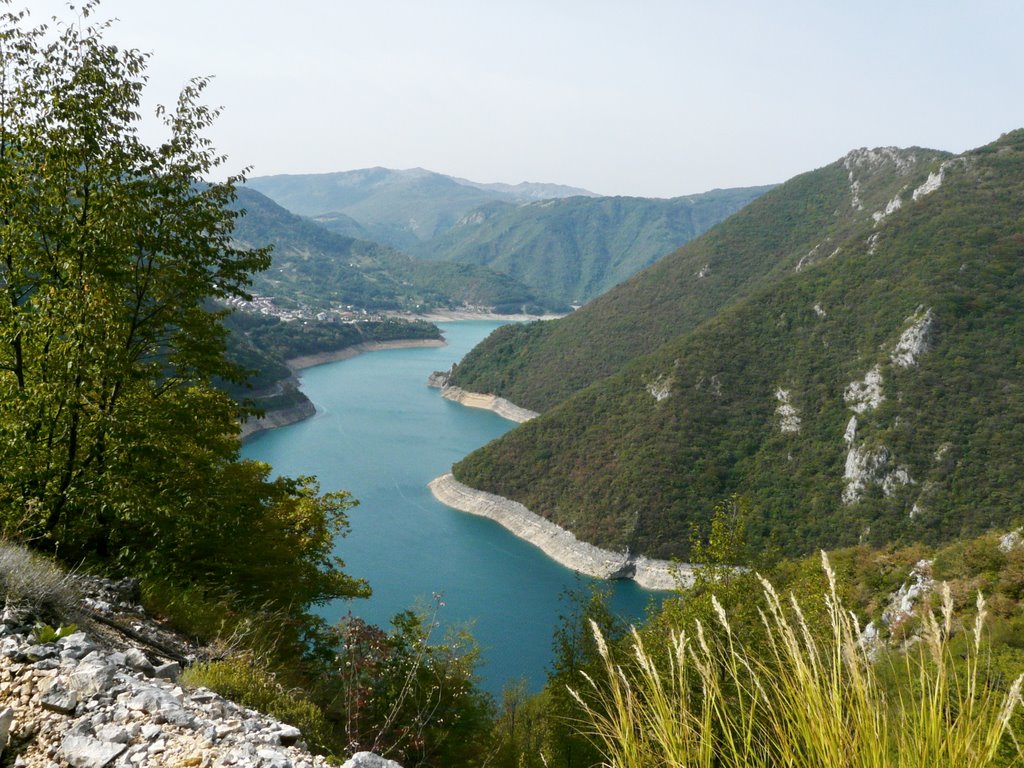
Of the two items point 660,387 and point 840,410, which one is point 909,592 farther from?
point 660,387

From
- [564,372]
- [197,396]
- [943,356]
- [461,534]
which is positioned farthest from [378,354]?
[197,396]

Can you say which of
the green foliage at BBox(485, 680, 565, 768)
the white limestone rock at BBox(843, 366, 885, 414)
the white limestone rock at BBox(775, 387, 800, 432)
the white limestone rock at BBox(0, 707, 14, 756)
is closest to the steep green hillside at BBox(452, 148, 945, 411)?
the white limestone rock at BBox(775, 387, 800, 432)

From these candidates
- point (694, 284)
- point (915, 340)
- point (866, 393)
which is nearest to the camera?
point (915, 340)

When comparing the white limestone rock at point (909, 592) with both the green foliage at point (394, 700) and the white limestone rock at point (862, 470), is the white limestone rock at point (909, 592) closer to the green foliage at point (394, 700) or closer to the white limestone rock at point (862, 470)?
the green foliage at point (394, 700)

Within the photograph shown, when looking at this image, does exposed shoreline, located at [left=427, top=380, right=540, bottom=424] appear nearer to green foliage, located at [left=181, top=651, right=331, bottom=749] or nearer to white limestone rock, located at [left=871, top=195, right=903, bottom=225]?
white limestone rock, located at [left=871, top=195, right=903, bottom=225]

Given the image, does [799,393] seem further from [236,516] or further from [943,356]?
[236,516]

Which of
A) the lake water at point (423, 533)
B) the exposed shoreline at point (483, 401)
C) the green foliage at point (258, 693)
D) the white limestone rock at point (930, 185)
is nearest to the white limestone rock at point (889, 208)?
the white limestone rock at point (930, 185)

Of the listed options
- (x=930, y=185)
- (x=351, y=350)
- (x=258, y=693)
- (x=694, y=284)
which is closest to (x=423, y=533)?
(x=258, y=693)
